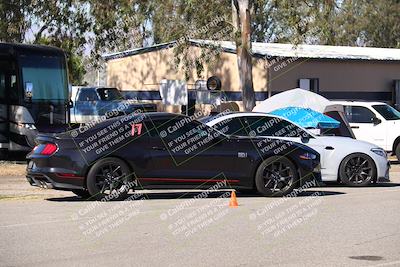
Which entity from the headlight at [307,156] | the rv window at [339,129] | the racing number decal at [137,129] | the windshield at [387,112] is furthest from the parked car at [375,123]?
the racing number decal at [137,129]

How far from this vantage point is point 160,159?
1356cm

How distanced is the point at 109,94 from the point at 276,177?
67.4 feet

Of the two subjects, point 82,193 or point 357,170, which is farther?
point 357,170

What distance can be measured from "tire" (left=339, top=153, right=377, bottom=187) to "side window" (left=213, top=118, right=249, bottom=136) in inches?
90.1

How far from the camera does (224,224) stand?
36.3 ft

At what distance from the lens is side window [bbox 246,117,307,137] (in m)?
16.2

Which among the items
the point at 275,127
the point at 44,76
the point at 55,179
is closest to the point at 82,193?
the point at 55,179

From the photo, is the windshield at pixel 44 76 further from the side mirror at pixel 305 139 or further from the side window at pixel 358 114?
the side mirror at pixel 305 139

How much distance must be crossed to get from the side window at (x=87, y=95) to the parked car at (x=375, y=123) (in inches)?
528

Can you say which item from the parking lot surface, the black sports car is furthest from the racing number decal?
the parking lot surface

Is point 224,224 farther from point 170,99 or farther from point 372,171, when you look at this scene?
point 170,99

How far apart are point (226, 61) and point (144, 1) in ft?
22.3

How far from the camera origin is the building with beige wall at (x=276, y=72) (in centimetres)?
3328

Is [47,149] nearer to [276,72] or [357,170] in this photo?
[357,170]
